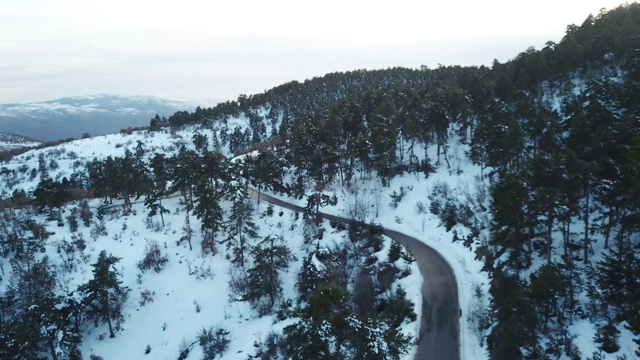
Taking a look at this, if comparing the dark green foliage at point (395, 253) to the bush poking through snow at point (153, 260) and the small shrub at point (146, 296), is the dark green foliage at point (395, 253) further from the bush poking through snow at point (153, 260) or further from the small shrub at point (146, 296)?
the bush poking through snow at point (153, 260)

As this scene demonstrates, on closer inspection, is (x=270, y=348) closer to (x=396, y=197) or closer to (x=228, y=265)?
(x=228, y=265)

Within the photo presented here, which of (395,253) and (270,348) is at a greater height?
(395,253)

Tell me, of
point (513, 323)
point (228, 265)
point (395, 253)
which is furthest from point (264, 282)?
point (513, 323)

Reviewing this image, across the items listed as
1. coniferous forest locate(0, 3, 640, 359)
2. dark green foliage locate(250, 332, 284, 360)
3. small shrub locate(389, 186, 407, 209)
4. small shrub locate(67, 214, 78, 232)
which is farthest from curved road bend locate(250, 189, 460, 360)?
small shrub locate(67, 214, 78, 232)

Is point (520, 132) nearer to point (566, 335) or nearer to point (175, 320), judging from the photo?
point (566, 335)

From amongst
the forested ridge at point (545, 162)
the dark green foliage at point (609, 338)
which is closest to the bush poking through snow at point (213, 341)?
the forested ridge at point (545, 162)
